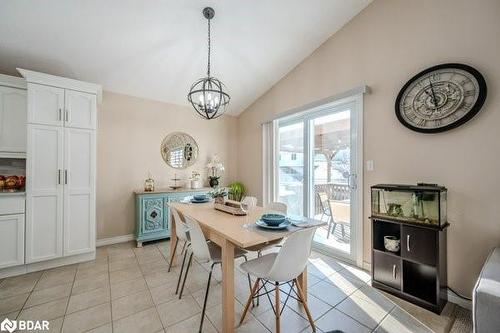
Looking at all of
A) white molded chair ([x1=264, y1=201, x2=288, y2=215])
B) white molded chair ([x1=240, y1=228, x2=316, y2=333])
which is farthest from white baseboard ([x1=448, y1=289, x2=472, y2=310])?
white molded chair ([x1=264, y1=201, x2=288, y2=215])

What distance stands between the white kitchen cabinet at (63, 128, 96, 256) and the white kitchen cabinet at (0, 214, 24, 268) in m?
0.38

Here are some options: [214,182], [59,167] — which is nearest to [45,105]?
[59,167]

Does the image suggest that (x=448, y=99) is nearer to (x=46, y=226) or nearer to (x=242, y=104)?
(x=242, y=104)

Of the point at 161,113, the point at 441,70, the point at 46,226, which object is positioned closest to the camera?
the point at 441,70

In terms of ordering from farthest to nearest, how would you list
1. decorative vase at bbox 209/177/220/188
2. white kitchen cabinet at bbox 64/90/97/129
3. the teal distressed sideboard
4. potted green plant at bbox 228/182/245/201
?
potted green plant at bbox 228/182/245/201 < decorative vase at bbox 209/177/220/188 < the teal distressed sideboard < white kitchen cabinet at bbox 64/90/97/129

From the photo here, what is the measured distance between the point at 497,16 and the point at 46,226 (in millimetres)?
4864

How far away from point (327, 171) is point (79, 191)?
10.8 ft

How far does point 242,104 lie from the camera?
4320 millimetres

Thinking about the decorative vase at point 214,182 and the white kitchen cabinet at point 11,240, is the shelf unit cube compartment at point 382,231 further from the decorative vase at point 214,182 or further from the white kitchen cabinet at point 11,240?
the white kitchen cabinet at point 11,240

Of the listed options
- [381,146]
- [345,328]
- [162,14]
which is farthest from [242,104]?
[345,328]

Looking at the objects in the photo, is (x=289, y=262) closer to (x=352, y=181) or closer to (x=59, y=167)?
(x=352, y=181)

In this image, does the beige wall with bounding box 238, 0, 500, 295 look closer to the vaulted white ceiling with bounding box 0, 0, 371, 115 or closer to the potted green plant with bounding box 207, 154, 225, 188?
the vaulted white ceiling with bounding box 0, 0, 371, 115

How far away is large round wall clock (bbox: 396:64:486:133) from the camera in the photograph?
182 cm

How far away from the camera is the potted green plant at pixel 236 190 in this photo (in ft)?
14.2
